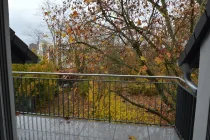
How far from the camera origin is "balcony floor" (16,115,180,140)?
9.74 ft

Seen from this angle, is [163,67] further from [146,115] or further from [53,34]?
[53,34]

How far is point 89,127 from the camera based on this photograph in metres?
3.34

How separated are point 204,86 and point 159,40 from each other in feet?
14.1

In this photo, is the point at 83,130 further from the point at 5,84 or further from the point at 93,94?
the point at 5,84

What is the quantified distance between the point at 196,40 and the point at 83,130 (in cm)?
249

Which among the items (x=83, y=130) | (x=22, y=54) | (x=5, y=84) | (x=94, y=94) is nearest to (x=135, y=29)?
(x=94, y=94)

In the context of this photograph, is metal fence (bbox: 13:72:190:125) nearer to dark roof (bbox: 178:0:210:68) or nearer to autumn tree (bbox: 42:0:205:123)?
autumn tree (bbox: 42:0:205:123)

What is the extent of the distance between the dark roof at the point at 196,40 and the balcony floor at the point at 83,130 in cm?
165

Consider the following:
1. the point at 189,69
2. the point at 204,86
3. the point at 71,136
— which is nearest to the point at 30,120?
the point at 71,136

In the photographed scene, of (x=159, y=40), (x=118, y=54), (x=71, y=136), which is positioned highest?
(x=159, y=40)

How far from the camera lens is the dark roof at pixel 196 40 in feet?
3.73

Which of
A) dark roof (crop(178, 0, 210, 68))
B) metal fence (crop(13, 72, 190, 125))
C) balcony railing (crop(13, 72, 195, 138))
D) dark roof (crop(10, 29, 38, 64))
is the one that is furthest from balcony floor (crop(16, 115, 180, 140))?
dark roof (crop(178, 0, 210, 68))

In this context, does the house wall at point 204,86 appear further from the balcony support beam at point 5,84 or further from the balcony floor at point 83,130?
the balcony floor at point 83,130

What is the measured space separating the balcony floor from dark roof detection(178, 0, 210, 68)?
1646mm
